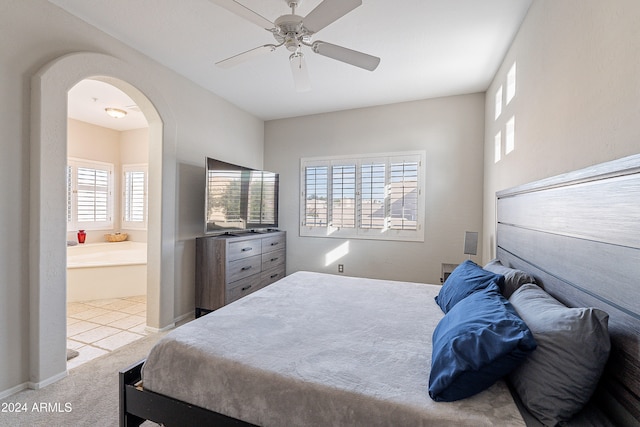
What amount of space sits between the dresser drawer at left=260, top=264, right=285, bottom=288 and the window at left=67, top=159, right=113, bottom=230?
3579mm

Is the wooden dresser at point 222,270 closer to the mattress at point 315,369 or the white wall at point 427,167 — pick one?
the white wall at point 427,167

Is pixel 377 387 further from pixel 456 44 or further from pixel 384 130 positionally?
pixel 384 130

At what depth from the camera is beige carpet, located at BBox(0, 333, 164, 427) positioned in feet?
5.65

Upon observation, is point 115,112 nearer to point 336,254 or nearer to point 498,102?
point 336,254

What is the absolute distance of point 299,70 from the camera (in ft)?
7.26

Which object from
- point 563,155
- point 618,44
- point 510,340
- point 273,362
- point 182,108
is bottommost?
point 273,362

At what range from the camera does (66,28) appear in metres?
2.20

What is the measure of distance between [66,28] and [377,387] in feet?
10.5

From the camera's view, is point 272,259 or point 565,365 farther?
point 272,259

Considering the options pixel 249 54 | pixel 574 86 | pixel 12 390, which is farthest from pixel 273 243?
pixel 574 86

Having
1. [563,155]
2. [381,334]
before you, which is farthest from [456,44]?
[381,334]

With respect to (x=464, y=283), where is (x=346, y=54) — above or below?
above

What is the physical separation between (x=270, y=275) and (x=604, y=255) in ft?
11.9

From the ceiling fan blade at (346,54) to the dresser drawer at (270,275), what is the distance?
9.40 ft
